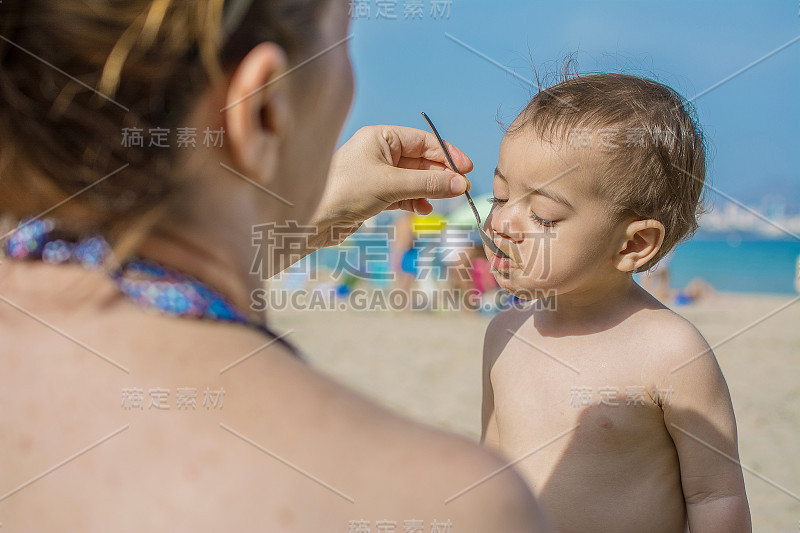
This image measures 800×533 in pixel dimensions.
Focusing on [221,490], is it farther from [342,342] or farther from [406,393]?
[342,342]

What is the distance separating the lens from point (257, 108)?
739 mm

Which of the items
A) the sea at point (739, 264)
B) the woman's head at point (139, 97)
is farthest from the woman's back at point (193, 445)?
the sea at point (739, 264)

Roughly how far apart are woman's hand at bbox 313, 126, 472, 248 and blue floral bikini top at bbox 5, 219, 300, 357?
1436 millimetres

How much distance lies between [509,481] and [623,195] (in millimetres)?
1526

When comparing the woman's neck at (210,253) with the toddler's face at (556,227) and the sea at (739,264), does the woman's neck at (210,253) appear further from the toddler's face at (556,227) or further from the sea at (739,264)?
the sea at (739,264)

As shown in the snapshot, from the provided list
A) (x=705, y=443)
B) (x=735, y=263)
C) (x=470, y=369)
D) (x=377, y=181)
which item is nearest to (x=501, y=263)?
(x=377, y=181)

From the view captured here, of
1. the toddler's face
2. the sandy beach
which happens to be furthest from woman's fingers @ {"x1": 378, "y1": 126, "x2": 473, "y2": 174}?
the sandy beach

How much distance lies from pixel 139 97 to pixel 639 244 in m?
1.73

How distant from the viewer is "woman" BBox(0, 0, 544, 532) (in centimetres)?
67

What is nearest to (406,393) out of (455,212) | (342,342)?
(342,342)

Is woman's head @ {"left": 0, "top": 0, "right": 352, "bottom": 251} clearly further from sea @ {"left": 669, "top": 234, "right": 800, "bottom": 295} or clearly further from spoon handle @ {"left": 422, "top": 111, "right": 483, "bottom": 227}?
sea @ {"left": 669, "top": 234, "right": 800, "bottom": 295}

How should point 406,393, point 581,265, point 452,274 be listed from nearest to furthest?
1. point 581,265
2. point 406,393
3. point 452,274

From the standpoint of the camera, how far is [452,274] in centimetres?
1340

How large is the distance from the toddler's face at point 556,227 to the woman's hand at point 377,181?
0.27 metres
